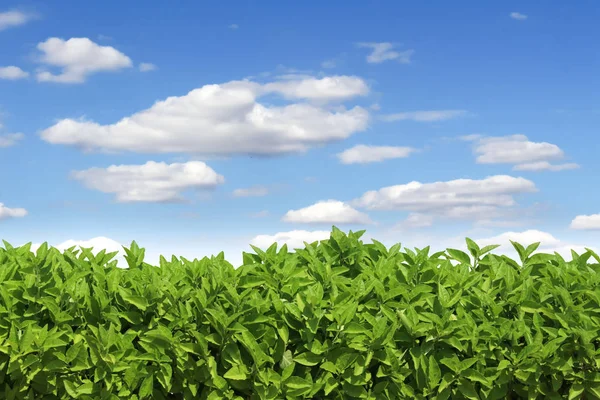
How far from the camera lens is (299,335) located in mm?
5320

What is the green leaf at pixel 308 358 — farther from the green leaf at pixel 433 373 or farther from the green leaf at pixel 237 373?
the green leaf at pixel 433 373

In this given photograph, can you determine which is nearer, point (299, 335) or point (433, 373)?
point (433, 373)

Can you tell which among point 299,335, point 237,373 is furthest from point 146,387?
point 299,335

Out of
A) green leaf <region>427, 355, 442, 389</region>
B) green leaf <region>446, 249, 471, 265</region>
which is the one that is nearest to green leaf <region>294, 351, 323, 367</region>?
green leaf <region>427, 355, 442, 389</region>

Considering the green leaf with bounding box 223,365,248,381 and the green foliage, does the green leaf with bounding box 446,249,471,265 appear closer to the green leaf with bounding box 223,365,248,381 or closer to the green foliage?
the green foliage

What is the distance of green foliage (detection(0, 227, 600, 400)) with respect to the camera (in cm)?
518

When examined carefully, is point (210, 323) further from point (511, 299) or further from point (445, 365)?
point (511, 299)

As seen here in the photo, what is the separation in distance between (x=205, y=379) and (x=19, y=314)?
188 centimetres

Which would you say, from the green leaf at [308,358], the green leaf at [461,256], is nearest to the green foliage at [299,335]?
the green leaf at [308,358]

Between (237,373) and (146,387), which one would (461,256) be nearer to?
(237,373)

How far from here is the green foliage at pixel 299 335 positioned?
5.18 metres

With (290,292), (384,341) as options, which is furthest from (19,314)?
(384,341)

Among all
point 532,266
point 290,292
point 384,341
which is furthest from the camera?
point 532,266

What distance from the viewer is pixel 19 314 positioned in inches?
225
